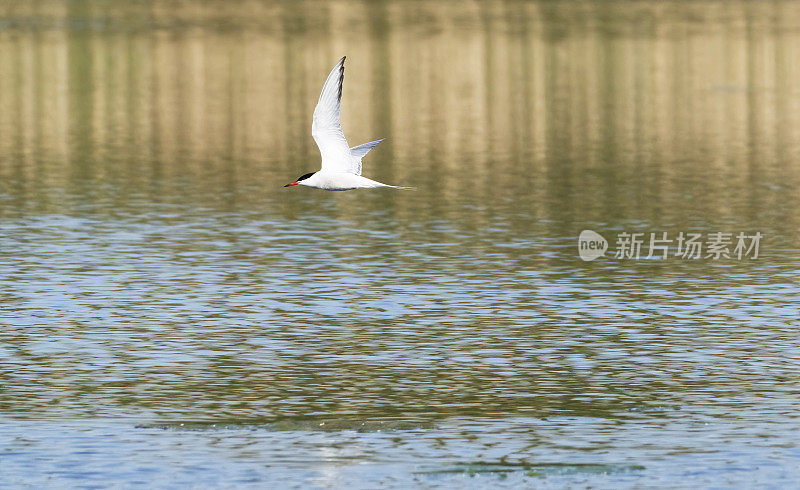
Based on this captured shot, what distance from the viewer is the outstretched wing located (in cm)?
2794

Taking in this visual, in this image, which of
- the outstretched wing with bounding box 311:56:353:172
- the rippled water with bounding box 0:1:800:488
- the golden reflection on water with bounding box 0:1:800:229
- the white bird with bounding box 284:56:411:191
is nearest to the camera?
the rippled water with bounding box 0:1:800:488

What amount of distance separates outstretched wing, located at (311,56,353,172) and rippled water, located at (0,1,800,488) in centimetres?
338

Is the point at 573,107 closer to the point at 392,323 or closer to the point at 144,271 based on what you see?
the point at 144,271

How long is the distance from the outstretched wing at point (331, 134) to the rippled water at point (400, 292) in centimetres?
338

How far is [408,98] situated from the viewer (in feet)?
287

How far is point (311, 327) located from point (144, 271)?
26.6 ft

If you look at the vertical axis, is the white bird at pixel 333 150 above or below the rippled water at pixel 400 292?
above

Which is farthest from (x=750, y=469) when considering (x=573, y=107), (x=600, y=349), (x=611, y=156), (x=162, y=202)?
(x=573, y=107)

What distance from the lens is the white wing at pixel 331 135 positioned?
91.7ft

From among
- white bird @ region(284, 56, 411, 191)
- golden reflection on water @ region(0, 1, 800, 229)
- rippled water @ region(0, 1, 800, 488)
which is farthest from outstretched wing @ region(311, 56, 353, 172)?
golden reflection on water @ region(0, 1, 800, 229)

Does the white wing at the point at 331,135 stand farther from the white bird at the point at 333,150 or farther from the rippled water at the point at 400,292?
the rippled water at the point at 400,292

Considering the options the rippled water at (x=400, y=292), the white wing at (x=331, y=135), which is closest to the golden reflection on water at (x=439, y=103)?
the rippled water at (x=400, y=292)

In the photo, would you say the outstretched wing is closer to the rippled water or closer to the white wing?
the white wing

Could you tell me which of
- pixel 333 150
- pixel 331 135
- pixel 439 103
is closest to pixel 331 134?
pixel 331 135
